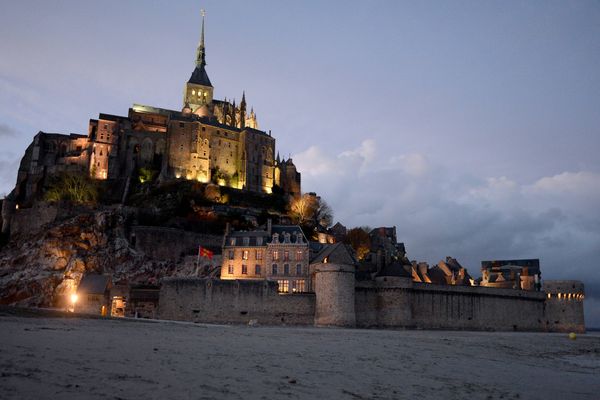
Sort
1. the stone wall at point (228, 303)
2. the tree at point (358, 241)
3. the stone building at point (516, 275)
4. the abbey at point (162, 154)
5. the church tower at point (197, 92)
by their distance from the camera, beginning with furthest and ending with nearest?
the church tower at point (197, 92) < the abbey at point (162, 154) < the tree at point (358, 241) < the stone building at point (516, 275) < the stone wall at point (228, 303)

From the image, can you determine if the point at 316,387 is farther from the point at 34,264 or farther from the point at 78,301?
the point at 34,264

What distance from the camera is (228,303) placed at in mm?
43500

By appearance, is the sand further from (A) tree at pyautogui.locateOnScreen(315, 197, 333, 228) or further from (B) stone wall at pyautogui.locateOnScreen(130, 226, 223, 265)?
(A) tree at pyautogui.locateOnScreen(315, 197, 333, 228)

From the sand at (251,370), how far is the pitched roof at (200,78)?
96.9m

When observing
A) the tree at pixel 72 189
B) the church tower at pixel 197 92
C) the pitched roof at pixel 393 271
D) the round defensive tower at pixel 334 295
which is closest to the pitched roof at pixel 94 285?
the round defensive tower at pixel 334 295

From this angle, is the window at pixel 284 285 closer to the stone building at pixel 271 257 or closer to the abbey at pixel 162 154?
the stone building at pixel 271 257

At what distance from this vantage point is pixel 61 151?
86.7 metres

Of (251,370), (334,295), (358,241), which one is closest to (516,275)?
(358,241)

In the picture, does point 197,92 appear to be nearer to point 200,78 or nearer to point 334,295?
point 200,78

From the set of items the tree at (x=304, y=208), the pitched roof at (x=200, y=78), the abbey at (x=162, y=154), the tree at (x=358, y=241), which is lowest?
the tree at (x=358, y=241)

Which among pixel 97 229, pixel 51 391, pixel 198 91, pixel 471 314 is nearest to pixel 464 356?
pixel 51 391

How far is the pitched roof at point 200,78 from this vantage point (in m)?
115

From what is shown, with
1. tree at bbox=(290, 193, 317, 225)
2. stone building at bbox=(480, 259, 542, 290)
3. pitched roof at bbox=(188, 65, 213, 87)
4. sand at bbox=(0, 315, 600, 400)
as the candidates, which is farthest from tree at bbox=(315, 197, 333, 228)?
sand at bbox=(0, 315, 600, 400)

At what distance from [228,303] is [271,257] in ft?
30.9
